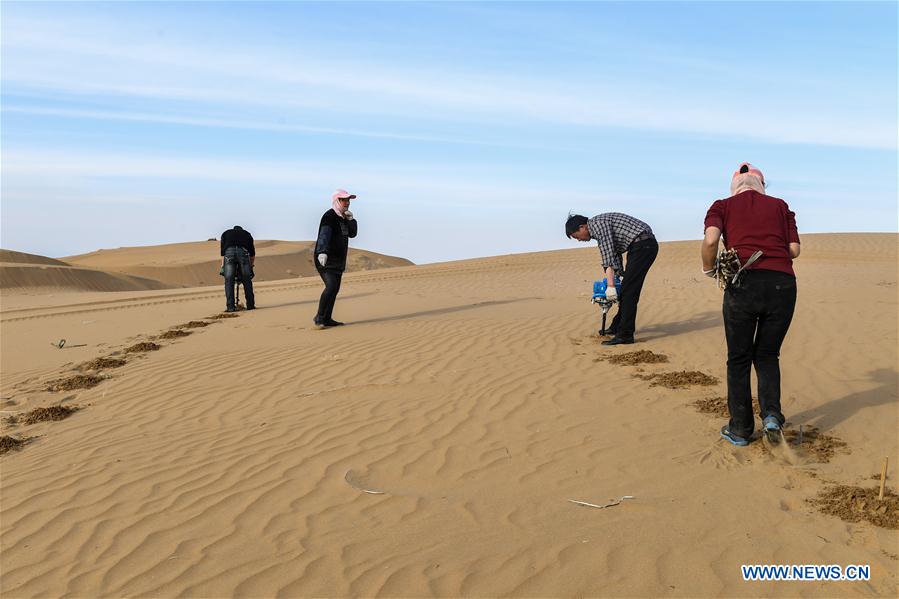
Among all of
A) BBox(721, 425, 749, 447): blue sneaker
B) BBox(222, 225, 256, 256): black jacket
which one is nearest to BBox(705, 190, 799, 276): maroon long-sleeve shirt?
BBox(721, 425, 749, 447): blue sneaker

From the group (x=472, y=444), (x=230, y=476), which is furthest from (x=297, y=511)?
(x=472, y=444)

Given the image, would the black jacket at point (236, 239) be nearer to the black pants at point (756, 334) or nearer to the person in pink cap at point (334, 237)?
the person in pink cap at point (334, 237)

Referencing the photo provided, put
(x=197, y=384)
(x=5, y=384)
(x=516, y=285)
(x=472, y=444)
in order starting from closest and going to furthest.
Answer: (x=472, y=444) → (x=197, y=384) → (x=5, y=384) → (x=516, y=285)

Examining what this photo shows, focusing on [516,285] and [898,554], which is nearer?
[898,554]

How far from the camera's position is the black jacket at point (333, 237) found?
411 inches

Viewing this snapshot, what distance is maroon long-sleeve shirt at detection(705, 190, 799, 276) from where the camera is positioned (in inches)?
189

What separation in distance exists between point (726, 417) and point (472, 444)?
207 cm

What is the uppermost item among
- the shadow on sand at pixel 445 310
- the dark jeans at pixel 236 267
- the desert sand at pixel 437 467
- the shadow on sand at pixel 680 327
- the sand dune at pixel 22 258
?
the sand dune at pixel 22 258

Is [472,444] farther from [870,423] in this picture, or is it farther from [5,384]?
[5,384]

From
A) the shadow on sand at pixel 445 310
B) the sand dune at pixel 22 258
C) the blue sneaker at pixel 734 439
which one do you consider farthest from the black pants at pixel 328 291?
the sand dune at pixel 22 258

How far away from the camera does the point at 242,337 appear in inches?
440

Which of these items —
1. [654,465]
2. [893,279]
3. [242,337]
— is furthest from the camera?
[893,279]

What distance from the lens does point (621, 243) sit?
8492 millimetres

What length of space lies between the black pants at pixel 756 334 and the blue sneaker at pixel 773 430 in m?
0.04
